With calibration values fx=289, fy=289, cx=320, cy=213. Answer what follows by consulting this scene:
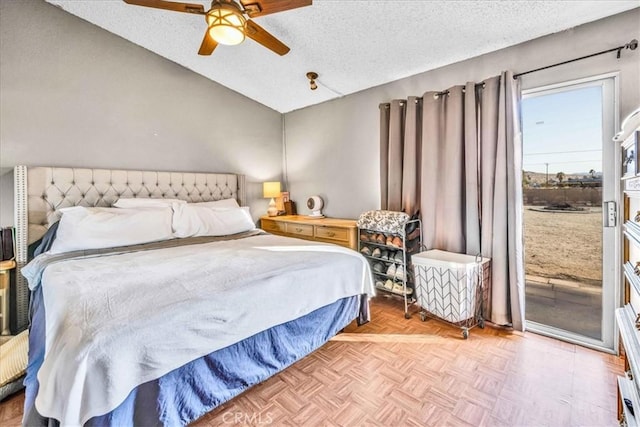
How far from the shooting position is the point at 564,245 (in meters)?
2.32

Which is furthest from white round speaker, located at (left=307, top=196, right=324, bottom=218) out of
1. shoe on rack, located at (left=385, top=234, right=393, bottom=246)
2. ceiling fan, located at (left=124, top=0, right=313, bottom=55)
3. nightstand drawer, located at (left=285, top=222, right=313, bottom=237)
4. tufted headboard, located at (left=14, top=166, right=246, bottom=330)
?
ceiling fan, located at (left=124, top=0, right=313, bottom=55)

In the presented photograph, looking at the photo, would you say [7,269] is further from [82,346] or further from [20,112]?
[82,346]

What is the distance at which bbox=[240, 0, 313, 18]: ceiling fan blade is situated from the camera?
1749 mm

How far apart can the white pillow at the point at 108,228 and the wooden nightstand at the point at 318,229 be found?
4.82ft

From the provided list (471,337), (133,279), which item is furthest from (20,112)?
(471,337)

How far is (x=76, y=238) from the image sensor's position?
89.0 inches

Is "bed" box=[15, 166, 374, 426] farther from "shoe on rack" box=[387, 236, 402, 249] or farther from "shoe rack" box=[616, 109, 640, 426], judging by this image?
"shoe rack" box=[616, 109, 640, 426]

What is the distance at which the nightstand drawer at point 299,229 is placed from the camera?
3.57 m

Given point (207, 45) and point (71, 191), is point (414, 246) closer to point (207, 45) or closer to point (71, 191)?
point (207, 45)

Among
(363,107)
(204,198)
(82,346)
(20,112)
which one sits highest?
(363,107)

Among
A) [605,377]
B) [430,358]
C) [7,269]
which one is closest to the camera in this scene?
[605,377]

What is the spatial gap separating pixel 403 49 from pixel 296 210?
2.57m

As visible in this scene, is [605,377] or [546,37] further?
[546,37]

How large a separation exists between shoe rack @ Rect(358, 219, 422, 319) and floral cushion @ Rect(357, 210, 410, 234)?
27 millimetres
